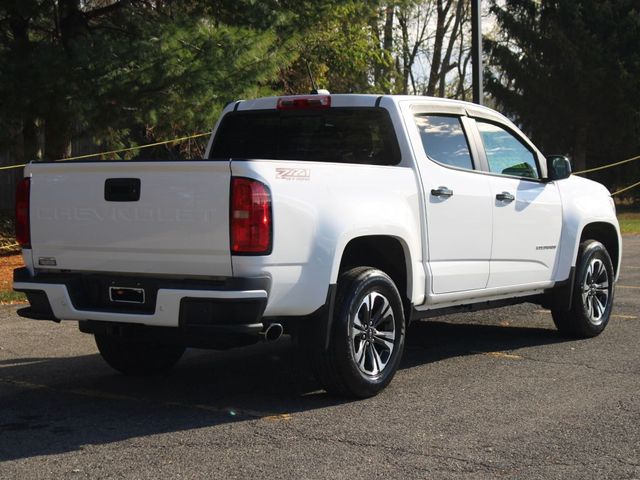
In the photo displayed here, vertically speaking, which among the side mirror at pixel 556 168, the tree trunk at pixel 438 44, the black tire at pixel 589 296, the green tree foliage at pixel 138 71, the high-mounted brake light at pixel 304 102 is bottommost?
the black tire at pixel 589 296

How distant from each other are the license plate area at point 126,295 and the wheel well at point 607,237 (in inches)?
180

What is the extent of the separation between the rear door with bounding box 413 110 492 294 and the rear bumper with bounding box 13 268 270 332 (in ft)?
5.81

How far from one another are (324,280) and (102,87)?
29.0ft

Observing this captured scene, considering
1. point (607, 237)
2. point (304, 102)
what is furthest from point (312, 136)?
point (607, 237)

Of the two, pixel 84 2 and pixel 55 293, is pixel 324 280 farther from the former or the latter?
pixel 84 2

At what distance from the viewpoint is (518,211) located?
7.89 metres

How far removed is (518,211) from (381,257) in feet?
5.19

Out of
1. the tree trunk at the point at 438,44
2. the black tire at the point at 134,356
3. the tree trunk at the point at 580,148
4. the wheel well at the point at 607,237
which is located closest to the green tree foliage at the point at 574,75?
the tree trunk at the point at 580,148

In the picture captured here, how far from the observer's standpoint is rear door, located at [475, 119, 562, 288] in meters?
7.69

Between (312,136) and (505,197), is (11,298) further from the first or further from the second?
(505,197)

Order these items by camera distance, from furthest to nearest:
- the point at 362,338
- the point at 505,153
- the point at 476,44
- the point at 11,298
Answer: the point at 476,44 < the point at 11,298 < the point at 505,153 < the point at 362,338

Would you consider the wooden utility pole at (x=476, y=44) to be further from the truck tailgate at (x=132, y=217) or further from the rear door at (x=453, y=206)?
the truck tailgate at (x=132, y=217)

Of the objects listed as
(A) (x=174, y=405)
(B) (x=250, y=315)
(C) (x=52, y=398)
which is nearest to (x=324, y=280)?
(B) (x=250, y=315)

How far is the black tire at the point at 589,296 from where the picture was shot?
8.56 m
